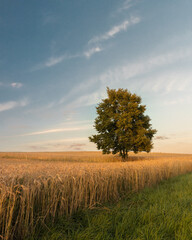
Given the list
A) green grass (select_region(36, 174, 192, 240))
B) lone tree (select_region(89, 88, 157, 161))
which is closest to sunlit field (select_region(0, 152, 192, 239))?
green grass (select_region(36, 174, 192, 240))

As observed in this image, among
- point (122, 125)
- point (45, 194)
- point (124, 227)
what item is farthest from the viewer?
point (122, 125)

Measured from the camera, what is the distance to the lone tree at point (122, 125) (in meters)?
21.7

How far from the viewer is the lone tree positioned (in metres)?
21.7

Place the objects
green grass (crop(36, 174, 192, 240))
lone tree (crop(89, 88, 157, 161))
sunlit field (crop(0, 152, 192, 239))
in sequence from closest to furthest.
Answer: sunlit field (crop(0, 152, 192, 239)) < green grass (crop(36, 174, 192, 240)) < lone tree (crop(89, 88, 157, 161))

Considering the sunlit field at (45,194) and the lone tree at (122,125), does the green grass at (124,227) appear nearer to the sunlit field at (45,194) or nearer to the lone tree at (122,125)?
the sunlit field at (45,194)

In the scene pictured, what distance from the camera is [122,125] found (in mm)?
22016

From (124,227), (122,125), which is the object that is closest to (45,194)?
(124,227)

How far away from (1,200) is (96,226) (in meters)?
1.78

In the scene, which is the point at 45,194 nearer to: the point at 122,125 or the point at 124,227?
the point at 124,227

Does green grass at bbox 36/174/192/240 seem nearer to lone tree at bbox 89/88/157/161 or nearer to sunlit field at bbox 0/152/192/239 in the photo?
sunlit field at bbox 0/152/192/239

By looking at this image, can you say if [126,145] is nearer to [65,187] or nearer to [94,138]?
[94,138]

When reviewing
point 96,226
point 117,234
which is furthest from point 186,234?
point 96,226

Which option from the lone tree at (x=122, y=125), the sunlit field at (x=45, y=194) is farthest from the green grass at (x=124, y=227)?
the lone tree at (x=122, y=125)

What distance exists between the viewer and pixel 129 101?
2345 centimetres
